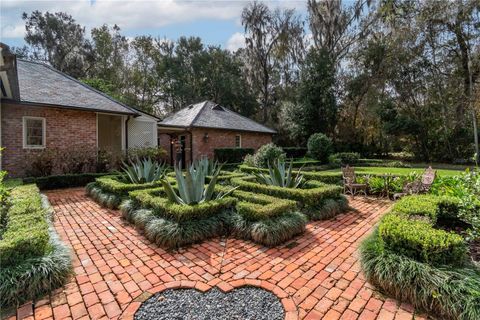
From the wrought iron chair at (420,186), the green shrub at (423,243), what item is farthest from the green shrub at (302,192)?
the wrought iron chair at (420,186)

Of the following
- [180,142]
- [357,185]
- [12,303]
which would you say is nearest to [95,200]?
[12,303]

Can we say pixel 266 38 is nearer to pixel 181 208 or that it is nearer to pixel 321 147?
pixel 321 147

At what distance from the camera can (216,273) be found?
3.10 m

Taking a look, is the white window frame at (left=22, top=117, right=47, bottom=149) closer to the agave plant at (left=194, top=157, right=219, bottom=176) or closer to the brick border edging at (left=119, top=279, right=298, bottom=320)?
the agave plant at (left=194, top=157, right=219, bottom=176)

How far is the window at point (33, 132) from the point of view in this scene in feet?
30.5

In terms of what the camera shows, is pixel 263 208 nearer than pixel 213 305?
No

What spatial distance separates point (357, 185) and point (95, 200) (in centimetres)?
790

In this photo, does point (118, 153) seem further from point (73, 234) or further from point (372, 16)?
point (372, 16)

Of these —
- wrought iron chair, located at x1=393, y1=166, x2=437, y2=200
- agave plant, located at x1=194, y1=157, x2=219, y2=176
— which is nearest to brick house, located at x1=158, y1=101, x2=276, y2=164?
agave plant, located at x1=194, y1=157, x2=219, y2=176

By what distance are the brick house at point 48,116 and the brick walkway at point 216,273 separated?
20.9 ft

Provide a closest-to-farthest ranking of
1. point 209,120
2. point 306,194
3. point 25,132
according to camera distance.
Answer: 1. point 306,194
2. point 25,132
3. point 209,120

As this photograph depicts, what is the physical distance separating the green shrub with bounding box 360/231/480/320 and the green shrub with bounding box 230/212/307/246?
55.0 inches

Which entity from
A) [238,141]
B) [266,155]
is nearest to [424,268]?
[266,155]

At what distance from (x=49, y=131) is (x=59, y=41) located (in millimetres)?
22124
